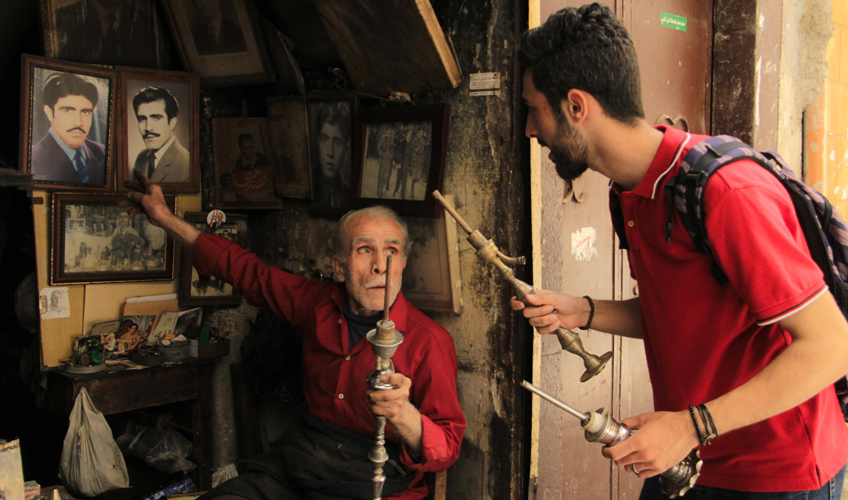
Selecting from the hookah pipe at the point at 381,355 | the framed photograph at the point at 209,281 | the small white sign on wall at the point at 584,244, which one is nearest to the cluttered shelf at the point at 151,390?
the framed photograph at the point at 209,281

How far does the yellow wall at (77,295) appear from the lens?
3.14 m

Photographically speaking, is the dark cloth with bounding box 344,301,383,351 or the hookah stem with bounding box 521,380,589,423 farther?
the dark cloth with bounding box 344,301,383,351

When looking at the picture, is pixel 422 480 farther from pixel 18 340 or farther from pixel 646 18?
pixel 18 340

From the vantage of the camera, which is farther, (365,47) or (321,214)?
(321,214)

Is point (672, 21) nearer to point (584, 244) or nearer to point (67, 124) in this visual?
point (584, 244)

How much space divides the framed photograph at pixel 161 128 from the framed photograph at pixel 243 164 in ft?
0.53

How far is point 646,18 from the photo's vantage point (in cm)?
332

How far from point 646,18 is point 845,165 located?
2.32 meters

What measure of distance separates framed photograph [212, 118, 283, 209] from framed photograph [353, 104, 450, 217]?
2.95 ft

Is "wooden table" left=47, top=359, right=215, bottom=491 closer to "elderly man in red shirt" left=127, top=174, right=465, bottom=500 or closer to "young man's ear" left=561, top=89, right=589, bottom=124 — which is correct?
"elderly man in red shirt" left=127, top=174, right=465, bottom=500

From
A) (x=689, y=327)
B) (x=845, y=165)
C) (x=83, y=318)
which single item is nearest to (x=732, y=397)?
(x=689, y=327)

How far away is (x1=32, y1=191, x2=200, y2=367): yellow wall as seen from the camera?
10.3ft

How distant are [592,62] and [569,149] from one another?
23 centimetres

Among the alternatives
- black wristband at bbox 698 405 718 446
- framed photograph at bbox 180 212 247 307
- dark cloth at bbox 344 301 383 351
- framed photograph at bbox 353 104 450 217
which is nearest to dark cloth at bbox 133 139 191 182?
framed photograph at bbox 180 212 247 307
